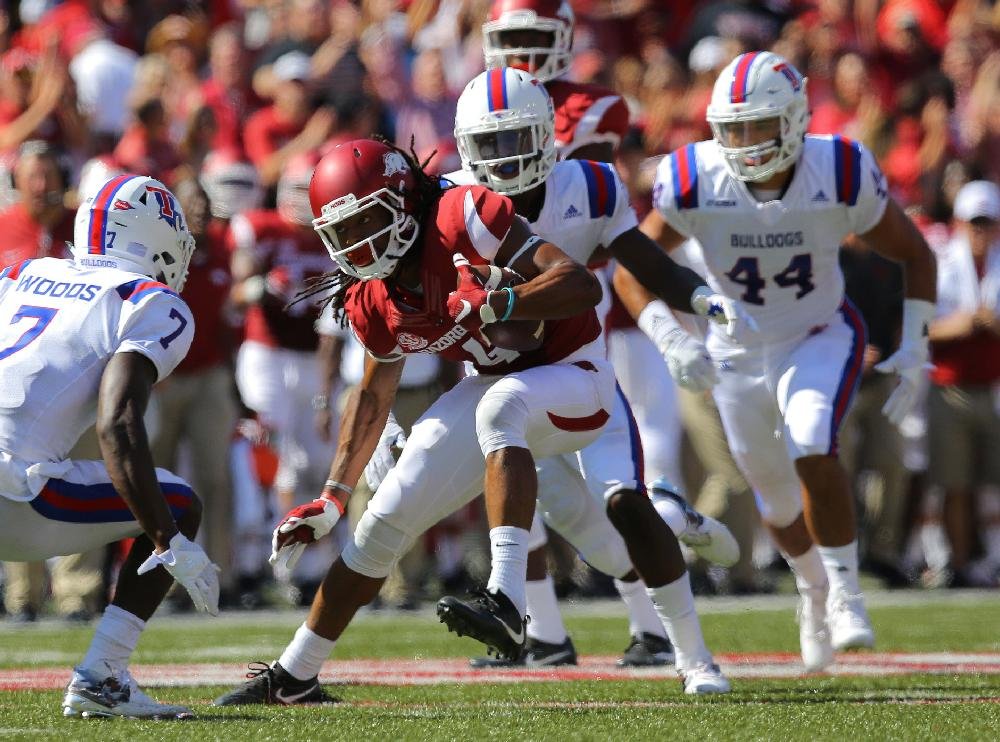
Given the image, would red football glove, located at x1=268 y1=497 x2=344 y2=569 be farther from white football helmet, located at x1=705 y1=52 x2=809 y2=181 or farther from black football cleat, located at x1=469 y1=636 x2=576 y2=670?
white football helmet, located at x1=705 y1=52 x2=809 y2=181

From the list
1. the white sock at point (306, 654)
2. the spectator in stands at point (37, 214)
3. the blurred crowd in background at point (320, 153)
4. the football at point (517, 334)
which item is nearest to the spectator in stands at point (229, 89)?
the blurred crowd in background at point (320, 153)

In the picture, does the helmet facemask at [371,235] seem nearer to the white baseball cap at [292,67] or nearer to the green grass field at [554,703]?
the green grass field at [554,703]

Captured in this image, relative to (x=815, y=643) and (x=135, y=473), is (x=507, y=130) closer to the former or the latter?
(x=135, y=473)

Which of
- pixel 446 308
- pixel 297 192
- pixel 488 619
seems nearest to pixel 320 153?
pixel 297 192

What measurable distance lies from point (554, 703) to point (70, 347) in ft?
5.49

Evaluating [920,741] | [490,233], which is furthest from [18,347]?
[920,741]

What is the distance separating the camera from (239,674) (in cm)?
589

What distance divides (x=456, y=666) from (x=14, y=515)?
6.87ft

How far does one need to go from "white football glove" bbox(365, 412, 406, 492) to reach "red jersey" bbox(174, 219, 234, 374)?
10.4 feet

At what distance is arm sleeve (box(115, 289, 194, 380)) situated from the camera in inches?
176

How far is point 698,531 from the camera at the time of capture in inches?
232

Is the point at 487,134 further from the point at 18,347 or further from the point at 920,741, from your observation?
the point at 920,741

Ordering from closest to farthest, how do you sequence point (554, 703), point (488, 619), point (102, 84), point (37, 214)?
1. point (488, 619)
2. point (554, 703)
3. point (37, 214)
4. point (102, 84)

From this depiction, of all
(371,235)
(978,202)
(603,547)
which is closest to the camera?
(371,235)
